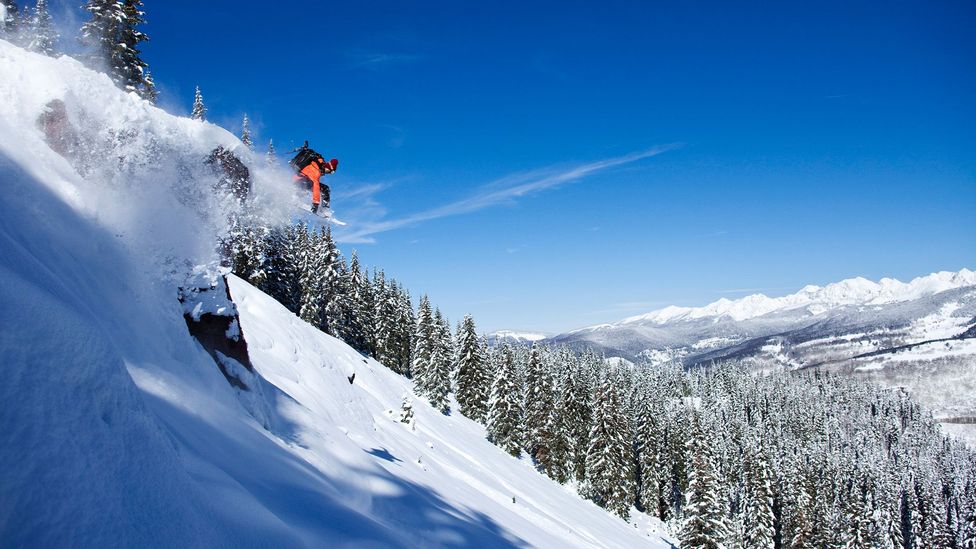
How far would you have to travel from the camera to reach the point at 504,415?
4528cm

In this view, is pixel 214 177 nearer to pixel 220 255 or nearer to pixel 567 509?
pixel 220 255

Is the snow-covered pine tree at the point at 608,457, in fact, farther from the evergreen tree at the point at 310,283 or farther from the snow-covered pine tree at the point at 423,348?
the evergreen tree at the point at 310,283

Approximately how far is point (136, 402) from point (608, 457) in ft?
149

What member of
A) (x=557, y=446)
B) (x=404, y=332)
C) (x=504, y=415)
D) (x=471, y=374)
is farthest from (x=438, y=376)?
(x=404, y=332)

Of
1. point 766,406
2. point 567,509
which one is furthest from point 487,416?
point 766,406

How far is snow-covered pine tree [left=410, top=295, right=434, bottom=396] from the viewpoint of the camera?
47.8 meters

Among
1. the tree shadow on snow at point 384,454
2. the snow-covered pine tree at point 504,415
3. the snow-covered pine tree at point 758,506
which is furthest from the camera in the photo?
the snow-covered pine tree at point 758,506

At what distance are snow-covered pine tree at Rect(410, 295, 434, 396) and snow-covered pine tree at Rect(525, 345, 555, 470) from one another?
1077cm

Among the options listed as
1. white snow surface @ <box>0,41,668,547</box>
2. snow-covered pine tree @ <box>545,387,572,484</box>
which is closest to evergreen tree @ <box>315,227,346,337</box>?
snow-covered pine tree @ <box>545,387,572,484</box>

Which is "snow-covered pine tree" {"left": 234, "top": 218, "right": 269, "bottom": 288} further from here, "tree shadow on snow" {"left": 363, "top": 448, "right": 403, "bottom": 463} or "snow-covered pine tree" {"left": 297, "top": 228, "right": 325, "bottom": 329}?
"tree shadow on snow" {"left": 363, "top": 448, "right": 403, "bottom": 463}

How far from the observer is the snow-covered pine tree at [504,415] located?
44.8 meters

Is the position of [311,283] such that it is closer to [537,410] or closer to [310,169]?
[537,410]

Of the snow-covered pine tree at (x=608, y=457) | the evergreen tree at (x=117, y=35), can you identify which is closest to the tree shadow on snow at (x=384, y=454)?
the evergreen tree at (x=117, y=35)

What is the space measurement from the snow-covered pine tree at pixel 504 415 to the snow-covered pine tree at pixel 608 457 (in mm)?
7084
